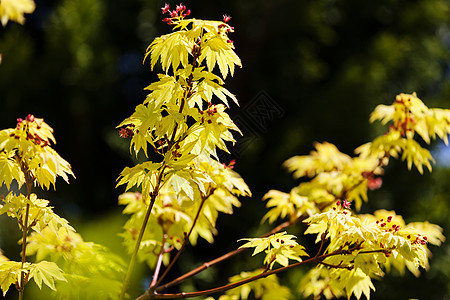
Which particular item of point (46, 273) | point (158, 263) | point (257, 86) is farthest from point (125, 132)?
point (257, 86)

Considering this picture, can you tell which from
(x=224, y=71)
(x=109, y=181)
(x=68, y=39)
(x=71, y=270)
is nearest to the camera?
(x=224, y=71)

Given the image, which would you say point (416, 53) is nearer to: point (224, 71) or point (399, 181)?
point (399, 181)

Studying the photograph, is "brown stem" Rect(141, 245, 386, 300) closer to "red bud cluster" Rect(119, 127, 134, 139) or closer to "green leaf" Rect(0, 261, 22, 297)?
"green leaf" Rect(0, 261, 22, 297)

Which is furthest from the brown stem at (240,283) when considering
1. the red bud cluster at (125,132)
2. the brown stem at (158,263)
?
the red bud cluster at (125,132)

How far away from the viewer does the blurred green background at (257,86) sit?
466 cm

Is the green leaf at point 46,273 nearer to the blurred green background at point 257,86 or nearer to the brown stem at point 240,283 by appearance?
the brown stem at point 240,283

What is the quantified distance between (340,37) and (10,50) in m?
4.41

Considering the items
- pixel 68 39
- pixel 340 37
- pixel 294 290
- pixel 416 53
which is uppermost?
pixel 68 39

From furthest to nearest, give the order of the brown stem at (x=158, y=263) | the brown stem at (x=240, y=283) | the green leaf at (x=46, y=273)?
1. the brown stem at (x=158, y=263)
2. the brown stem at (x=240, y=283)
3. the green leaf at (x=46, y=273)

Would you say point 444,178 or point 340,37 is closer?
point 444,178

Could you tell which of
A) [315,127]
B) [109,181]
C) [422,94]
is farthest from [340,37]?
[109,181]

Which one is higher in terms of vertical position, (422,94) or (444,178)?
(422,94)

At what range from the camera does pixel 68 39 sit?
4.70 metres

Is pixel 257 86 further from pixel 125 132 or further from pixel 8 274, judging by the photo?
pixel 8 274
